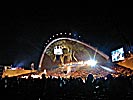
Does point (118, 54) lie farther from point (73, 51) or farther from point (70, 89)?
point (70, 89)

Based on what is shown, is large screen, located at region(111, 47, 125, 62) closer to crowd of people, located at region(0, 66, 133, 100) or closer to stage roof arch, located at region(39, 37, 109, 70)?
stage roof arch, located at region(39, 37, 109, 70)

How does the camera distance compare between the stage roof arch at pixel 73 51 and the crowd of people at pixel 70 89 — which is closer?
the crowd of people at pixel 70 89

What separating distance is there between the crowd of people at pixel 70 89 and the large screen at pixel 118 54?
50.1 ft

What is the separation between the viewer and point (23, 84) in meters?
7.32

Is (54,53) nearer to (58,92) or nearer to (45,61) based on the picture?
(45,61)

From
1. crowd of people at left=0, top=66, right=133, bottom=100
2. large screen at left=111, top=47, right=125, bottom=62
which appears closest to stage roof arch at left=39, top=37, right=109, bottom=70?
large screen at left=111, top=47, right=125, bottom=62

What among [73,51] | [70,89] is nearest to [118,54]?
[73,51]

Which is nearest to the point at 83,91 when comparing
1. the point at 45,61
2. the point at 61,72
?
the point at 61,72

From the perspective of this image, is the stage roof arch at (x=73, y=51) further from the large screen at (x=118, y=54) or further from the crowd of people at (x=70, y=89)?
the crowd of people at (x=70, y=89)

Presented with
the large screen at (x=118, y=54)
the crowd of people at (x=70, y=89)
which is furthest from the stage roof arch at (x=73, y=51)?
the crowd of people at (x=70, y=89)

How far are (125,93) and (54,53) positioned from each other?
94.5 ft

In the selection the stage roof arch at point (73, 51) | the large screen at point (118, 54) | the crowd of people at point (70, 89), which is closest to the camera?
the crowd of people at point (70, 89)

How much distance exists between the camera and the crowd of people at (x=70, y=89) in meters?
7.19

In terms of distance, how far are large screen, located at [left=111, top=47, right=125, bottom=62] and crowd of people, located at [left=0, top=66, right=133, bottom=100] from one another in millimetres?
15261
